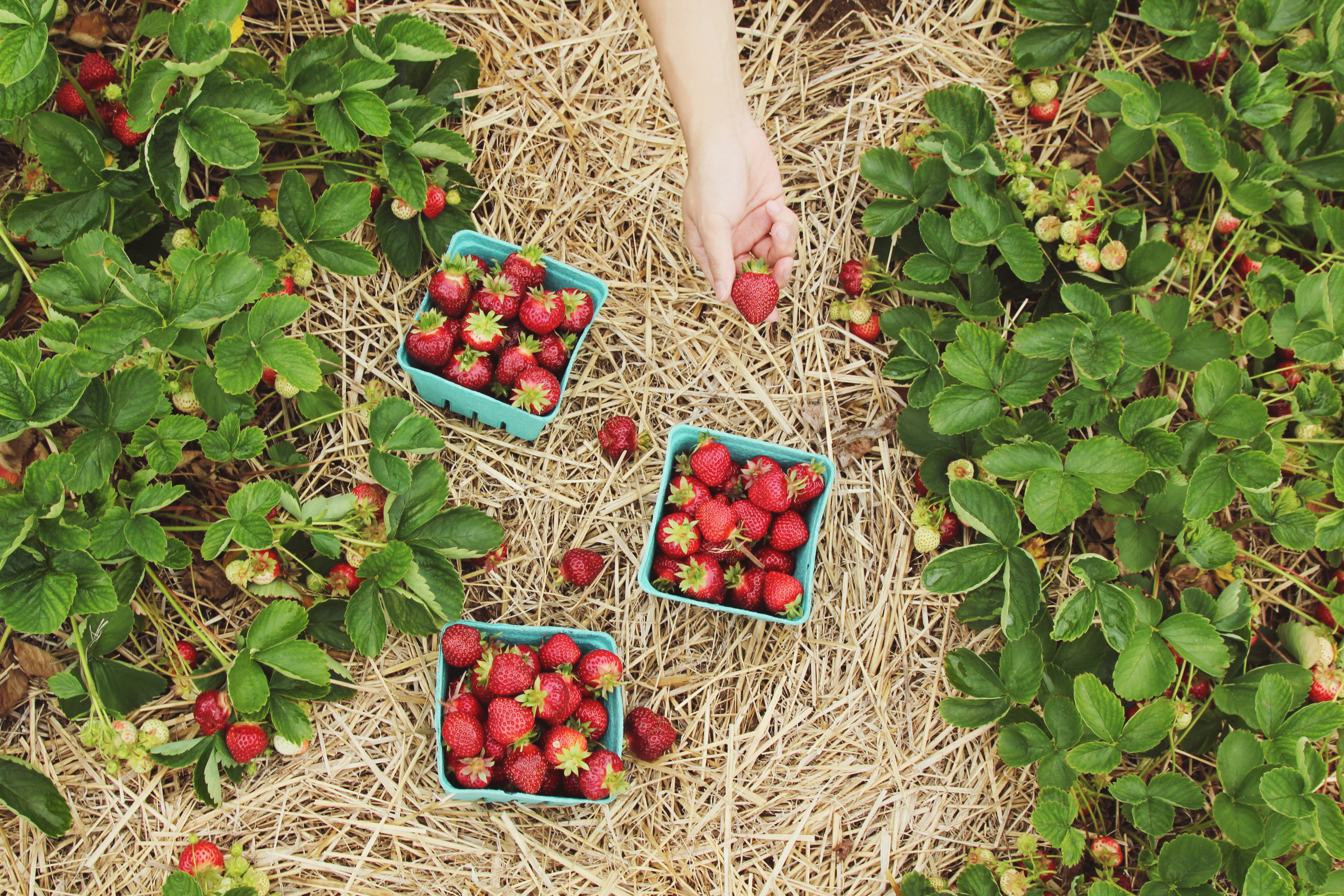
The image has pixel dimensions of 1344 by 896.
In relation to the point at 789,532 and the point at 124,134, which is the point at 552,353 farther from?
the point at 124,134

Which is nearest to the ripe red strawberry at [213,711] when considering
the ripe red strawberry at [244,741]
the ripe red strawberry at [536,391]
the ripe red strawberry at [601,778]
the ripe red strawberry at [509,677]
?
the ripe red strawberry at [244,741]

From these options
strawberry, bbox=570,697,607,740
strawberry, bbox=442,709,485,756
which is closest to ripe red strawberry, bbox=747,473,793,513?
strawberry, bbox=570,697,607,740

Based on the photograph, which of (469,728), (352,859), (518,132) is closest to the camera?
(469,728)

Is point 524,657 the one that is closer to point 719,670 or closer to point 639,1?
point 719,670

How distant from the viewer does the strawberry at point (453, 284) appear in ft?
6.12

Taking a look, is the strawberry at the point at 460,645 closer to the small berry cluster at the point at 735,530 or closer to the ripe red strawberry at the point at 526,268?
the small berry cluster at the point at 735,530

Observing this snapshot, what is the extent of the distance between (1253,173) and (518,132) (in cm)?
187

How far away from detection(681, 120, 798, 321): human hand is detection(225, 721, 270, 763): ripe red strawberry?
1408mm

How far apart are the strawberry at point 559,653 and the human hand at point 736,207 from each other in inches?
34.3

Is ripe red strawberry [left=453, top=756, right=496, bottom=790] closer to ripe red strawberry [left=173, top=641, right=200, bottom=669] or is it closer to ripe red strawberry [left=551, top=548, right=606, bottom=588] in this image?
ripe red strawberry [left=551, top=548, right=606, bottom=588]

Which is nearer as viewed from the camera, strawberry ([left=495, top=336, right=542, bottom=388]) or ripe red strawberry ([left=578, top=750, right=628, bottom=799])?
ripe red strawberry ([left=578, top=750, right=628, bottom=799])

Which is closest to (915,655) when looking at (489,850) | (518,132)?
(489,850)

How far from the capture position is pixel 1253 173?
81.0 inches

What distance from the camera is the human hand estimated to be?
6.27ft
